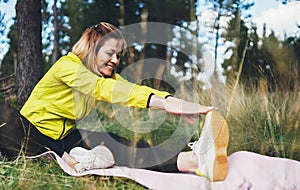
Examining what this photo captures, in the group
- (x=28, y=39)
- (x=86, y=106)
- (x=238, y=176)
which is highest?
(x=28, y=39)

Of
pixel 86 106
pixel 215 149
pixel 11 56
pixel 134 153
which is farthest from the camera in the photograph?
pixel 11 56

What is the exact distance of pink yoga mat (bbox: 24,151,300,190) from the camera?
1.57m

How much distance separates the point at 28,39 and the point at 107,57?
1.89 ft

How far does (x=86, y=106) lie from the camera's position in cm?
189

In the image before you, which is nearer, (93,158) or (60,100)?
(93,158)

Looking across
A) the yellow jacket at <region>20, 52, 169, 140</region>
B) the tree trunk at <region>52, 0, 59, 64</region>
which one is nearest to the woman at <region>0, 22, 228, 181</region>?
the yellow jacket at <region>20, 52, 169, 140</region>

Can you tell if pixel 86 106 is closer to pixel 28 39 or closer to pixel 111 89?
pixel 111 89

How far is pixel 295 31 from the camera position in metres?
2.75

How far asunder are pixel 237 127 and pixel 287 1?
78 cm

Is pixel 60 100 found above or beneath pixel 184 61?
beneath

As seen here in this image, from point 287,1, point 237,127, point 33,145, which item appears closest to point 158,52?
point 237,127

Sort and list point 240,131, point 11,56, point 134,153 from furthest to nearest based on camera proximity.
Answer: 1. point 11,56
2. point 240,131
3. point 134,153

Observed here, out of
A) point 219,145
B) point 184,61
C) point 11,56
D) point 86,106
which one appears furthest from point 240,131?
point 11,56

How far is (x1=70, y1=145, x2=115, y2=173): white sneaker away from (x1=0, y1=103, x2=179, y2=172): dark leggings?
6 cm
